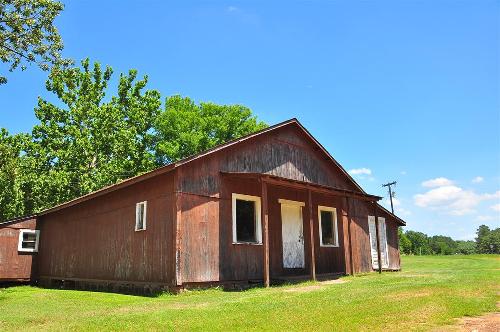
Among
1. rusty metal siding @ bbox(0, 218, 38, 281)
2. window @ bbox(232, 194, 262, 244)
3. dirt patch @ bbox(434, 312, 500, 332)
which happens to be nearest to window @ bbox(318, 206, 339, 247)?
window @ bbox(232, 194, 262, 244)

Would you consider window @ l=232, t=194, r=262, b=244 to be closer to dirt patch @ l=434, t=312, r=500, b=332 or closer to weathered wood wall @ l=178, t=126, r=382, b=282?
weathered wood wall @ l=178, t=126, r=382, b=282

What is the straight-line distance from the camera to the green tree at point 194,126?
4428 cm

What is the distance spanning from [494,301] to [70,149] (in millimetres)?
29411

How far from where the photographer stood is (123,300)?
11508 millimetres

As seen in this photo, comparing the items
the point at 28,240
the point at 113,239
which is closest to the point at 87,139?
the point at 28,240

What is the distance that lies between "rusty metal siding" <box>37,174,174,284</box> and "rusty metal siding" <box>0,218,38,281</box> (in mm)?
587

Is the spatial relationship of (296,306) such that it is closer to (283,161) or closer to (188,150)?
(283,161)

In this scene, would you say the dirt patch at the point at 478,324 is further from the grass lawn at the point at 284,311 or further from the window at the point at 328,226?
the window at the point at 328,226

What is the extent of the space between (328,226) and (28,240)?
13.8 metres

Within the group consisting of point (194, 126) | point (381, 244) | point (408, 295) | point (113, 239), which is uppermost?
point (194, 126)

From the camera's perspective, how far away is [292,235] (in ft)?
54.1

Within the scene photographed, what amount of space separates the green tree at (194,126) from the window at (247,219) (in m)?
28.6

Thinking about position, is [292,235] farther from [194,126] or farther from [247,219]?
[194,126]

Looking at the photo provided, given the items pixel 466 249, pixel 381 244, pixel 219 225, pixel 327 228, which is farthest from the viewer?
pixel 466 249
